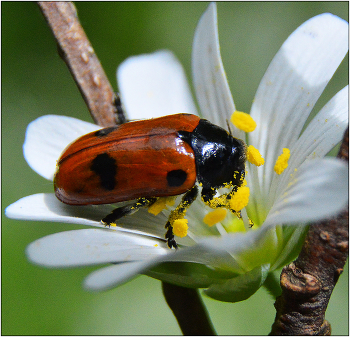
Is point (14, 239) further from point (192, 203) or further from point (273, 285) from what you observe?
point (273, 285)

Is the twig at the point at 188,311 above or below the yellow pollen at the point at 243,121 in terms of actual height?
below

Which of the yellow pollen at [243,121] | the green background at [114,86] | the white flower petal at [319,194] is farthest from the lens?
the green background at [114,86]

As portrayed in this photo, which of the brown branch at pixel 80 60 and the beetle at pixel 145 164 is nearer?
the beetle at pixel 145 164

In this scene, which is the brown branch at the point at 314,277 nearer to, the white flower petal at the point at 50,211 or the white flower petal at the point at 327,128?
the white flower petal at the point at 327,128

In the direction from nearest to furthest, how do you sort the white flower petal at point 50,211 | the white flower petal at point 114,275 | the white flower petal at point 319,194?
the white flower petal at point 319,194 < the white flower petal at point 114,275 < the white flower petal at point 50,211

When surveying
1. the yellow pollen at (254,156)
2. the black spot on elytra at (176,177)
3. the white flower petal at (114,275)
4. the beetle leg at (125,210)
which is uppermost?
the white flower petal at (114,275)

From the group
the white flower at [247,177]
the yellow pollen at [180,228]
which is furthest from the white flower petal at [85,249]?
the yellow pollen at [180,228]

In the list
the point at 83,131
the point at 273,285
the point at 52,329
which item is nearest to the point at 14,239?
the point at 52,329
